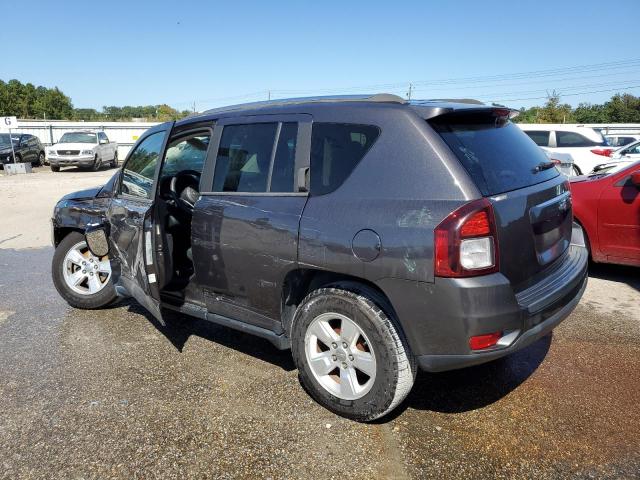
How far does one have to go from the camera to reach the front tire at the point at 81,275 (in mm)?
4902

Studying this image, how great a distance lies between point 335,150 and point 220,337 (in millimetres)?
2141

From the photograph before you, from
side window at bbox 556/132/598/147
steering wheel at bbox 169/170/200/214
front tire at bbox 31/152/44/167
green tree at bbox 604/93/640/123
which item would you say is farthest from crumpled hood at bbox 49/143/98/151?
green tree at bbox 604/93/640/123

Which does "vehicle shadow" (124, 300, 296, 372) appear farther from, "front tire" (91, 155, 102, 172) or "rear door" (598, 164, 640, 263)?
"front tire" (91, 155, 102, 172)

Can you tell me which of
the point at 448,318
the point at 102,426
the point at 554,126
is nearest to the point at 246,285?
the point at 102,426

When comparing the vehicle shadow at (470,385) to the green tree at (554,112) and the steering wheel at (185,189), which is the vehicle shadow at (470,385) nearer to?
the steering wheel at (185,189)

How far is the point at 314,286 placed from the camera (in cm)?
313

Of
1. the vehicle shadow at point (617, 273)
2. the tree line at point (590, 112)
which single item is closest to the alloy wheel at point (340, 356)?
the vehicle shadow at point (617, 273)

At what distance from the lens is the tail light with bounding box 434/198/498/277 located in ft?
8.15

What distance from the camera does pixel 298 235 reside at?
300 cm

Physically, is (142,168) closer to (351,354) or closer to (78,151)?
(351,354)

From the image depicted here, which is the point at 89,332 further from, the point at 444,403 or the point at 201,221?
the point at 444,403

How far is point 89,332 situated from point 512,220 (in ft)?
11.9

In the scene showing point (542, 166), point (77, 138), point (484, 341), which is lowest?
point (484, 341)

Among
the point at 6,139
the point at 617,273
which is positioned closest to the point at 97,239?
the point at 617,273
